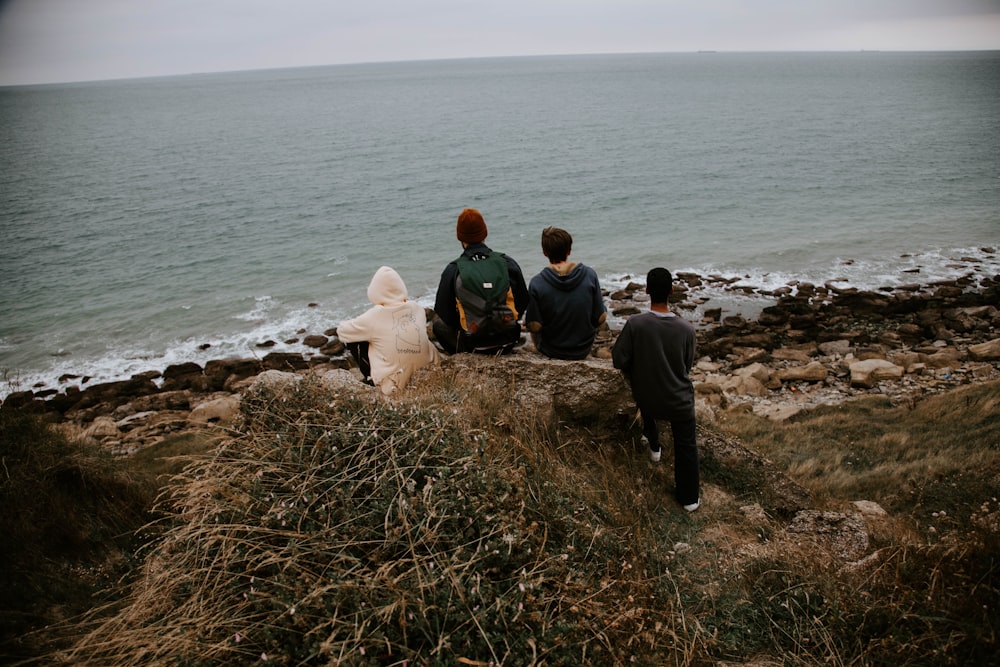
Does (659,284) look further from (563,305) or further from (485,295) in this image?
(485,295)

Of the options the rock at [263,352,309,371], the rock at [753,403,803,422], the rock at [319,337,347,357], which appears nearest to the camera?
the rock at [753,403,803,422]

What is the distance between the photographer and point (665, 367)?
501cm

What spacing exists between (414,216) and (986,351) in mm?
26634

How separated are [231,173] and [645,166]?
A: 35806 millimetres

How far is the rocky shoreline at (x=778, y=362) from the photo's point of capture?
13.9 meters

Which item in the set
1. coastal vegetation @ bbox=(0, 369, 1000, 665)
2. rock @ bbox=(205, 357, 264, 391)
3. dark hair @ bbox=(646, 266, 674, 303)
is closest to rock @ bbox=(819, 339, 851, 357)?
coastal vegetation @ bbox=(0, 369, 1000, 665)

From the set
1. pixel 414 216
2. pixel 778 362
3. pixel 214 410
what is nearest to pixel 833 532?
pixel 778 362

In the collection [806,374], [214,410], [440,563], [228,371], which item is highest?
[440,563]

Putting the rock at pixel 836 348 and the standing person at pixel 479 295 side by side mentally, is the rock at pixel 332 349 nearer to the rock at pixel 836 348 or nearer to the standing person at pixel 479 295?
the standing person at pixel 479 295

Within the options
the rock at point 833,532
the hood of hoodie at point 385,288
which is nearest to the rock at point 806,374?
the rock at point 833,532

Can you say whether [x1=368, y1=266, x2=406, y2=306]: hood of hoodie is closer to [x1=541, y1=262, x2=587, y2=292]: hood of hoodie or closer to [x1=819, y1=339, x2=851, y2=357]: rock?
[x1=541, y1=262, x2=587, y2=292]: hood of hoodie

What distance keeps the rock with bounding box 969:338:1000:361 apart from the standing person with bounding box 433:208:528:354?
15.8 metres

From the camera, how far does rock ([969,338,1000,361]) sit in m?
14.9

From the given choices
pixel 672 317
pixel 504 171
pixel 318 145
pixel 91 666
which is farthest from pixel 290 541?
pixel 318 145
